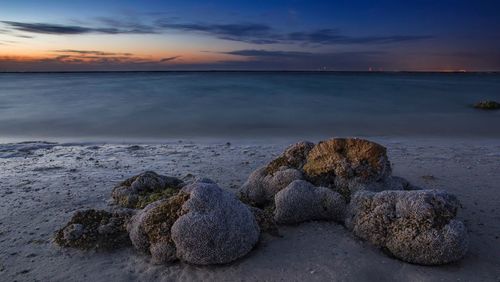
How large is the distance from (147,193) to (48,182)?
229 centimetres

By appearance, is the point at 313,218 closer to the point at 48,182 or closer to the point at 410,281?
the point at 410,281

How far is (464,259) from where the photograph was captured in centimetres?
462

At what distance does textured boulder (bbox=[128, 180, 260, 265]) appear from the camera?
14.7 ft

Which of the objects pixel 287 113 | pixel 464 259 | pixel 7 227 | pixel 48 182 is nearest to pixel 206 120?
pixel 287 113

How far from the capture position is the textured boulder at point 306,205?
17.8 feet

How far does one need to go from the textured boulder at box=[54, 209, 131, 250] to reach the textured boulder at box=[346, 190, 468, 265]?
2.77 m

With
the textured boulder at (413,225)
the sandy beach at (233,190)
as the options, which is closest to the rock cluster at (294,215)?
the textured boulder at (413,225)

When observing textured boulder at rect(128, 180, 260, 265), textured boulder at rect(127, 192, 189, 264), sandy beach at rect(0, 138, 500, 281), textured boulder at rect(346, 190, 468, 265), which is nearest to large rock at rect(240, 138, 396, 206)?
textured boulder at rect(346, 190, 468, 265)

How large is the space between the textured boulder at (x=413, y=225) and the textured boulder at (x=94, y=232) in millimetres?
2767

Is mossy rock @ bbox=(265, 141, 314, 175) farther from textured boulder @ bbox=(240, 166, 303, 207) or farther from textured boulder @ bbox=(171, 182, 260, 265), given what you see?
textured boulder @ bbox=(171, 182, 260, 265)

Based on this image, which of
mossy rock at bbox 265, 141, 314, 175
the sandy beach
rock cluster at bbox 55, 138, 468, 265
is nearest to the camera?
the sandy beach

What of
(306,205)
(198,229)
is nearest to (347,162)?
(306,205)

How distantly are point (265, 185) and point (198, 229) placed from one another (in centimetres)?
196

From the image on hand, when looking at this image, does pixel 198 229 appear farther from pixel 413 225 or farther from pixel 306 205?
pixel 413 225
